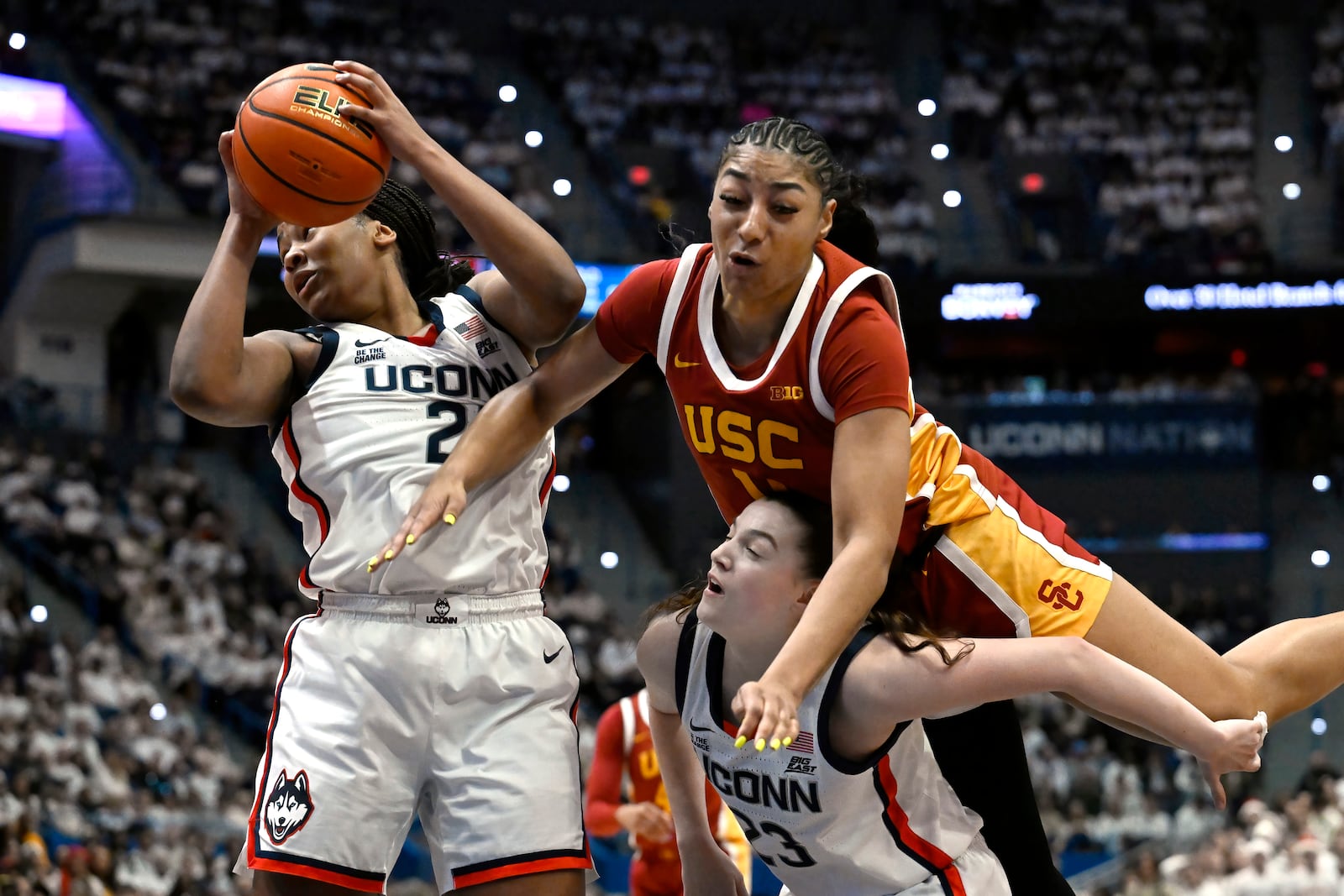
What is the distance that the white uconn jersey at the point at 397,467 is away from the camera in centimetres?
363

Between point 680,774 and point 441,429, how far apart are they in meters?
1.07

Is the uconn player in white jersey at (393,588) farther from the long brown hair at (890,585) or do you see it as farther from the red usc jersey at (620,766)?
the red usc jersey at (620,766)

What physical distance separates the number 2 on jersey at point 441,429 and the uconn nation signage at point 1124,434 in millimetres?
13355

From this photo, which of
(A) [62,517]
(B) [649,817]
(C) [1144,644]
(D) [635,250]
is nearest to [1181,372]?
(D) [635,250]

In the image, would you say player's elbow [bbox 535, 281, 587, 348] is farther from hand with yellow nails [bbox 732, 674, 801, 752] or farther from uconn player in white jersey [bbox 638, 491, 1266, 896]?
hand with yellow nails [bbox 732, 674, 801, 752]

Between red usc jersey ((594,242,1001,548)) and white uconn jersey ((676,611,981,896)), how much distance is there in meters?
0.43

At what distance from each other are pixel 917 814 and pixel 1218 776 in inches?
26.8

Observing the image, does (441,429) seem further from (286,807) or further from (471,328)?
(286,807)

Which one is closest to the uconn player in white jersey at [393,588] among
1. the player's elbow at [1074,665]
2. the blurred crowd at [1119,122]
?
the player's elbow at [1074,665]

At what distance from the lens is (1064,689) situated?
10.6 ft

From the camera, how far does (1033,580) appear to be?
Result: 387cm

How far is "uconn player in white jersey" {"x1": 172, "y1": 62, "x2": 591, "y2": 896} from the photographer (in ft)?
11.5

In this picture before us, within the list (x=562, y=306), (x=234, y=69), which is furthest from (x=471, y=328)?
(x=234, y=69)

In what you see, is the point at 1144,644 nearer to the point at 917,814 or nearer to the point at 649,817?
the point at 917,814
